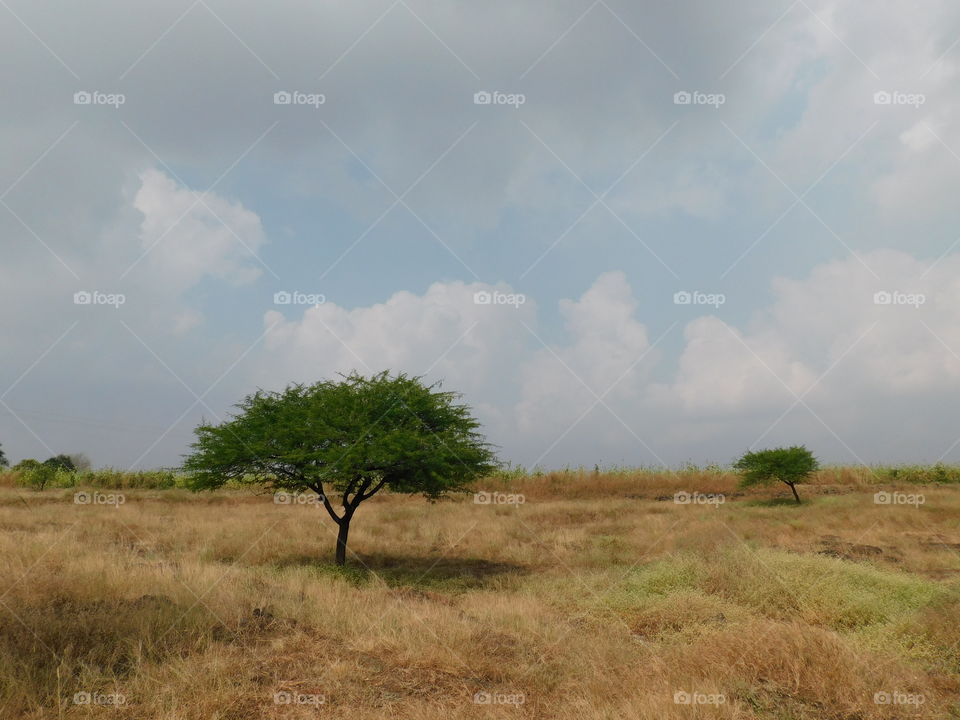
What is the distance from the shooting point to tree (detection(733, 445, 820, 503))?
32.5m

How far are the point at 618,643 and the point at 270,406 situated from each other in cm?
1391

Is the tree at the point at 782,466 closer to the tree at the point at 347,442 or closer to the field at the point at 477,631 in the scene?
the field at the point at 477,631

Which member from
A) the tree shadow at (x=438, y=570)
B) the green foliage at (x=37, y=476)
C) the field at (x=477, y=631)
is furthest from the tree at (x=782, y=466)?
the green foliage at (x=37, y=476)

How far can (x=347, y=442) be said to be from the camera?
1705cm

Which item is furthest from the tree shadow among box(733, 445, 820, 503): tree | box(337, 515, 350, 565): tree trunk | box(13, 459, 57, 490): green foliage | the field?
box(13, 459, 57, 490): green foliage

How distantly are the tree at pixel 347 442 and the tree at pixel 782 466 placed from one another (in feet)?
69.7

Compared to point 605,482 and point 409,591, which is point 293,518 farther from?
point 605,482

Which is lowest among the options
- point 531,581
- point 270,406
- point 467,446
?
point 531,581

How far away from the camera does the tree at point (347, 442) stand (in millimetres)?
16922

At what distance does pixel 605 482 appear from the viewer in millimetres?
41719

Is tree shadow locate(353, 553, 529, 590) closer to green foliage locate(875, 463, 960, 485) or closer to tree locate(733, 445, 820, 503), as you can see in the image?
tree locate(733, 445, 820, 503)

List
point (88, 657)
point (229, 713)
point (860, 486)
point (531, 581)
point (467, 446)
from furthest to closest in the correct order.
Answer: point (860, 486) < point (467, 446) < point (531, 581) < point (88, 657) < point (229, 713)

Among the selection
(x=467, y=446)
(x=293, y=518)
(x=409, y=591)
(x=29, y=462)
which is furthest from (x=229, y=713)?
(x=29, y=462)

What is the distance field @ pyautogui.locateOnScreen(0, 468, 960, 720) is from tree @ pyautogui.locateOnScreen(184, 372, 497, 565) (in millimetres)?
2630
